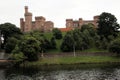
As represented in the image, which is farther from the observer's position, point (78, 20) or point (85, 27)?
point (78, 20)

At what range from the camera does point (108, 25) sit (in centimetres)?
11200

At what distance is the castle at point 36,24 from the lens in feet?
455

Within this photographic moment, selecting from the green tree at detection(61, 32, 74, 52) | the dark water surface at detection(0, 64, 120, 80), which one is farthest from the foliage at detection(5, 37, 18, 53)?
the dark water surface at detection(0, 64, 120, 80)

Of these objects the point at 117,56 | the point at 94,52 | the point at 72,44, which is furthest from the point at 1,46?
the point at 117,56

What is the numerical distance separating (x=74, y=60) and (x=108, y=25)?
2955 centimetres

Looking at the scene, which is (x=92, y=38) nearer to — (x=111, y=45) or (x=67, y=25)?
(x=111, y=45)

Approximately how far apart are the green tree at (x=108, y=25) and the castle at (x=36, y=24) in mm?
35973

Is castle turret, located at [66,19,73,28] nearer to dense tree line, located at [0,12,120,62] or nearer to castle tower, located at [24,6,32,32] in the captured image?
castle tower, located at [24,6,32,32]

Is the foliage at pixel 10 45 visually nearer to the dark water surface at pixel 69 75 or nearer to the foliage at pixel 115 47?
the foliage at pixel 115 47

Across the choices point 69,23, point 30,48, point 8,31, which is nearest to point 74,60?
point 30,48

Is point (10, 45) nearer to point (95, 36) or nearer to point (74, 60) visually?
point (74, 60)

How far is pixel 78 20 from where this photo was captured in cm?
14312

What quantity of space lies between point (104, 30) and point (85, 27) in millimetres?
11778

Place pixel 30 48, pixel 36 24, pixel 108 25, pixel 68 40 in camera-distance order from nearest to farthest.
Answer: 1. pixel 30 48
2. pixel 68 40
3. pixel 108 25
4. pixel 36 24
